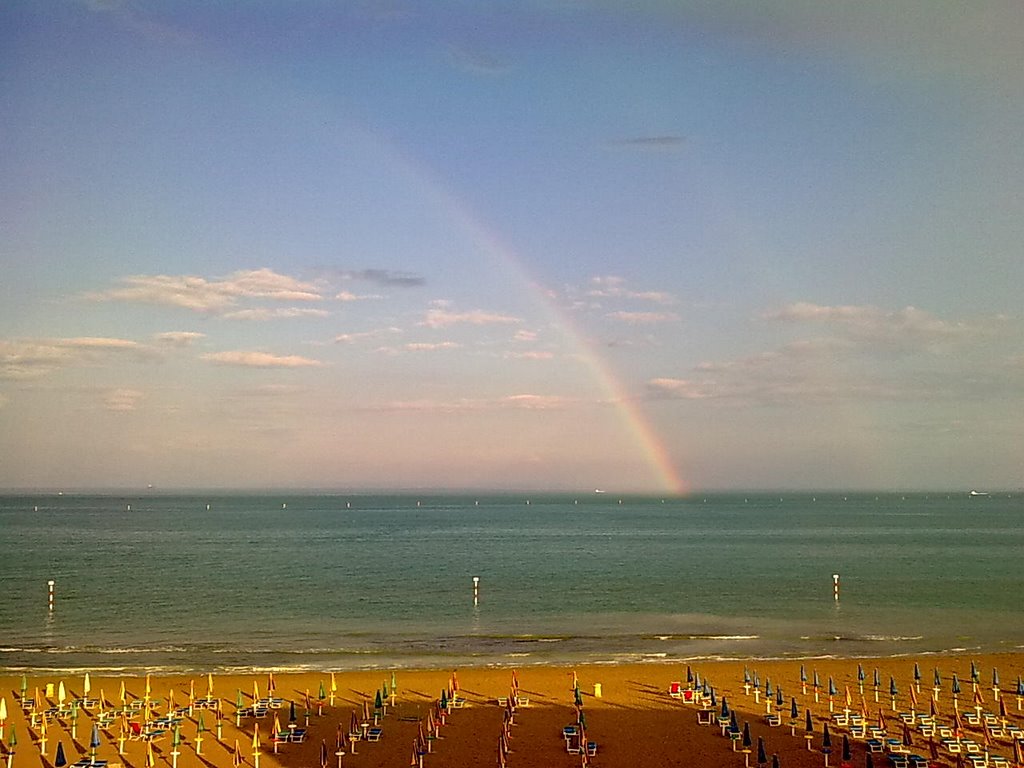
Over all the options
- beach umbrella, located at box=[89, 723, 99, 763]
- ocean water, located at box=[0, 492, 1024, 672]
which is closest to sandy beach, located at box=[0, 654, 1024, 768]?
beach umbrella, located at box=[89, 723, 99, 763]

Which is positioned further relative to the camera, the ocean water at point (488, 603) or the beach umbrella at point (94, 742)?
the ocean water at point (488, 603)

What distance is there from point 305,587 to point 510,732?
5442cm

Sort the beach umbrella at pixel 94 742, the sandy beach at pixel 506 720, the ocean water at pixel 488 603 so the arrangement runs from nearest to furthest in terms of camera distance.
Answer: the beach umbrella at pixel 94 742 → the sandy beach at pixel 506 720 → the ocean water at pixel 488 603

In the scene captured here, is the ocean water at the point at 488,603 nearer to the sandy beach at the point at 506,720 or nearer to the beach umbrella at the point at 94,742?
the sandy beach at the point at 506,720

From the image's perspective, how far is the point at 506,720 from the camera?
29891 millimetres

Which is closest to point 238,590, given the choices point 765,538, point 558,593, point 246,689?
point 558,593

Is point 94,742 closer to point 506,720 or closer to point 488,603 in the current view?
point 506,720

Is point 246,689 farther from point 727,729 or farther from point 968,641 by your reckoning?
point 968,641

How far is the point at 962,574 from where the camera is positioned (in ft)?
289

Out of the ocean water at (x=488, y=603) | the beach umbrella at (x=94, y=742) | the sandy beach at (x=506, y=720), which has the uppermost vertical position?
the beach umbrella at (x=94, y=742)

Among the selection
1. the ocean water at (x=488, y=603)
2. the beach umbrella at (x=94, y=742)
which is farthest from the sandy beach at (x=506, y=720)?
the ocean water at (x=488, y=603)

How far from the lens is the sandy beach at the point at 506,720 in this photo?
2656cm

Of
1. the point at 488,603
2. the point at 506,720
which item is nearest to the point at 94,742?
the point at 506,720

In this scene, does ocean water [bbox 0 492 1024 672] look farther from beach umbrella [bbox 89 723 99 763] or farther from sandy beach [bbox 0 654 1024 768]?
beach umbrella [bbox 89 723 99 763]
